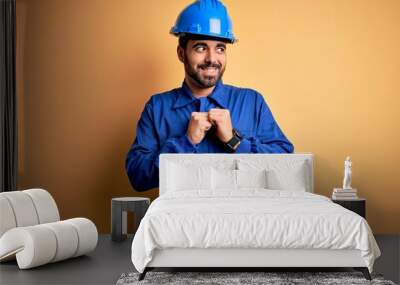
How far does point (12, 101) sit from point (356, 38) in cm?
346

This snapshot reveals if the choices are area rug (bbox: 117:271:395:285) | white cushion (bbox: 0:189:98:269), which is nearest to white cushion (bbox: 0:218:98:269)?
white cushion (bbox: 0:189:98:269)

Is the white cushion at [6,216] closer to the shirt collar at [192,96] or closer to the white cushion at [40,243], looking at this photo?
the white cushion at [40,243]

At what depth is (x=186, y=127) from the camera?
6758mm

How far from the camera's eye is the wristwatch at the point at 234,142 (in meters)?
6.59

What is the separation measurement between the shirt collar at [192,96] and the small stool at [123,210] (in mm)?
998

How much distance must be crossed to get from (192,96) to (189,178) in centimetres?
96

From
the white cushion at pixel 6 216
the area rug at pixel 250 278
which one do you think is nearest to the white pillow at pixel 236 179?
the area rug at pixel 250 278

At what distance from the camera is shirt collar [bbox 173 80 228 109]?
6801 millimetres

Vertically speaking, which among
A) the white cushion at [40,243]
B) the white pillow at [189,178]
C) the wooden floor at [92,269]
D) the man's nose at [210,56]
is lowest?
the wooden floor at [92,269]

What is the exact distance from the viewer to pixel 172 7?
714 cm

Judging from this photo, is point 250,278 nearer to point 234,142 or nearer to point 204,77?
point 234,142

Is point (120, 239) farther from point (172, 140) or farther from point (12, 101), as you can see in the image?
point (12, 101)

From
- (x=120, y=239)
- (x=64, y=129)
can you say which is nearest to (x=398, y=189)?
(x=120, y=239)

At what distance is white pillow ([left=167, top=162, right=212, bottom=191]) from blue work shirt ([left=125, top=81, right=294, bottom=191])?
369 millimetres
